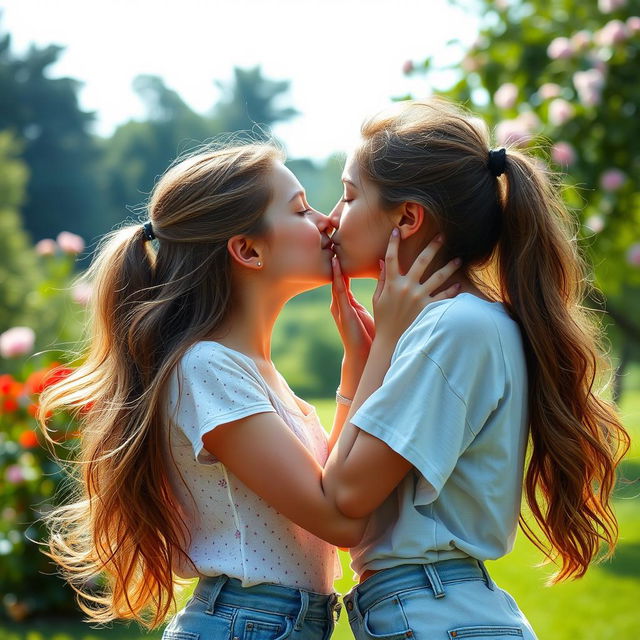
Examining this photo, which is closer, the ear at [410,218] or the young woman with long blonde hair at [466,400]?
the young woman with long blonde hair at [466,400]

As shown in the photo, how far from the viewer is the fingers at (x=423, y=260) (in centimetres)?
215

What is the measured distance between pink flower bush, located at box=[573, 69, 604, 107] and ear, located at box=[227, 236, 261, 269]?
4400mm

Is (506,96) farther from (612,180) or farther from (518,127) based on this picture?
(612,180)

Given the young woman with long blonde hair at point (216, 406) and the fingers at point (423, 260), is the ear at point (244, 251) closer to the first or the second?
the young woman with long blonde hair at point (216, 406)

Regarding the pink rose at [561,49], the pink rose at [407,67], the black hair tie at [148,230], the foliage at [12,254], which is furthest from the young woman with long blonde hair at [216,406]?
the foliage at [12,254]

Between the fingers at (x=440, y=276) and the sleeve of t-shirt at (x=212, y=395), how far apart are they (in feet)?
1.43

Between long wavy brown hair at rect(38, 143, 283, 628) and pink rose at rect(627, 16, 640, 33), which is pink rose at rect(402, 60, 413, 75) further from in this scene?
long wavy brown hair at rect(38, 143, 283, 628)

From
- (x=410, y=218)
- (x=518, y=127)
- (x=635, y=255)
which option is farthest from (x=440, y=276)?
(x=635, y=255)

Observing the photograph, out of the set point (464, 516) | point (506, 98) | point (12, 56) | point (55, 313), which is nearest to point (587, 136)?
point (506, 98)

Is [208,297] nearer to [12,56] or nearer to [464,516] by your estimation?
[464,516]

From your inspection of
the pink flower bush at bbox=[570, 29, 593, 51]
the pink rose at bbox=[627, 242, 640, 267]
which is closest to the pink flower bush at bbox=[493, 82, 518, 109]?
the pink flower bush at bbox=[570, 29, 593, 51]

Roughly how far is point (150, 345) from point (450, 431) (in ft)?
2.33

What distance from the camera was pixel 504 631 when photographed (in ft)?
6.29

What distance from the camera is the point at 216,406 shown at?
6.64 feet
